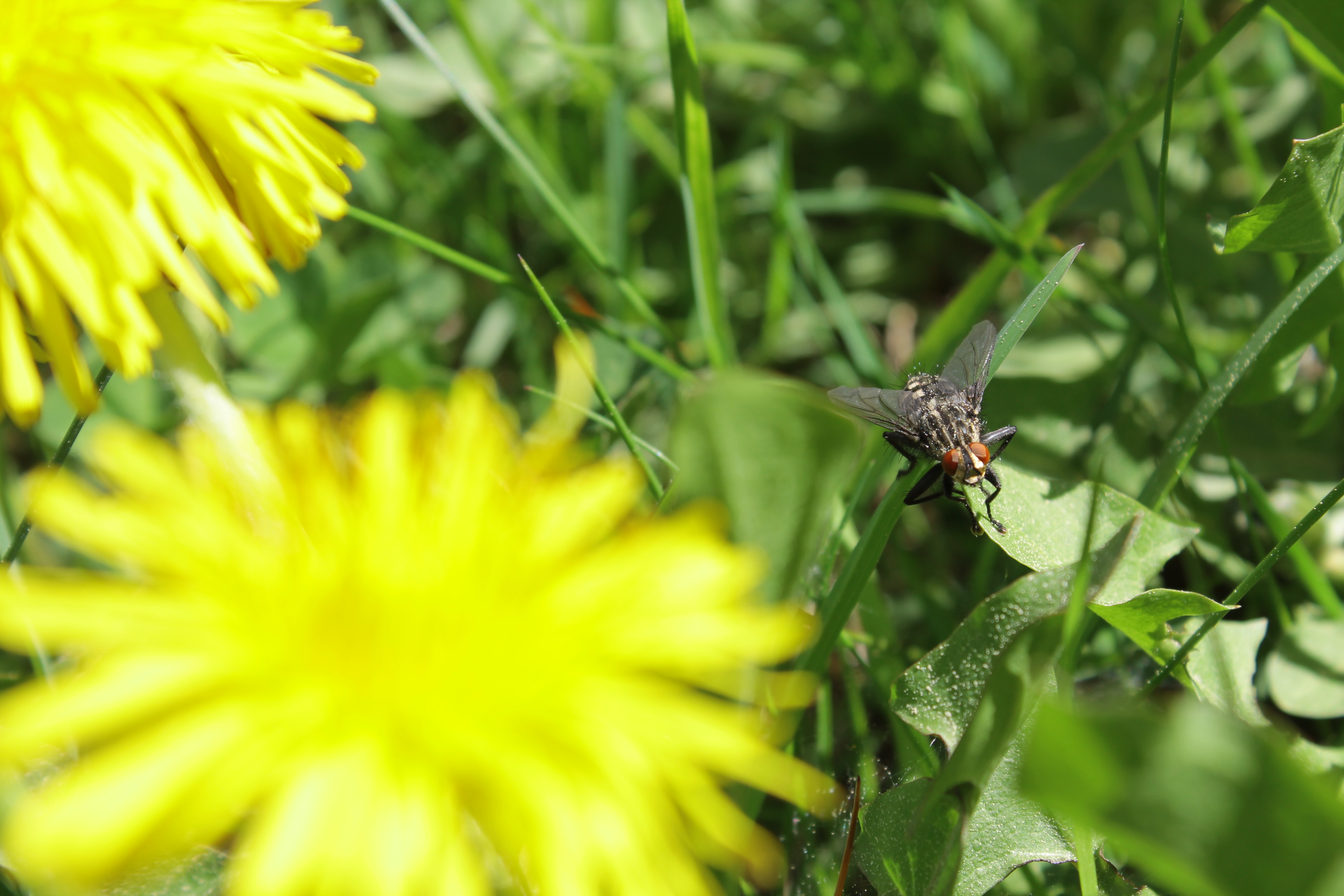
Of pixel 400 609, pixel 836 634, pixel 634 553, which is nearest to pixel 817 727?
pixel 836 634

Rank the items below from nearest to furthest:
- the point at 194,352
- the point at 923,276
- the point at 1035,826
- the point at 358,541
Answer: the point at 358,541, the point at 194,352, the point at 1035,826, the point at 923,276

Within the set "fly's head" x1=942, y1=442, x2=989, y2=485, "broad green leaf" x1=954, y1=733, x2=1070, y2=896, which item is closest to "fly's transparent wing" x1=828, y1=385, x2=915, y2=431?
"fly's head" x1=942, y1=442, x2=989, y2=485

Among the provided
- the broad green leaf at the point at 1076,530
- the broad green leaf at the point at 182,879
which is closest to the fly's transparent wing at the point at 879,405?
the broad green leaf at the point at 1076,530

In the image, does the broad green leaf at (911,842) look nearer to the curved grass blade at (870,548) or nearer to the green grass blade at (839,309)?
the curved grass blade at (870,548)

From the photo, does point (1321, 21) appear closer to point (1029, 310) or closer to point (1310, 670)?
point (1029, 310)

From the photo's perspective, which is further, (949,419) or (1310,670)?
(949,419)

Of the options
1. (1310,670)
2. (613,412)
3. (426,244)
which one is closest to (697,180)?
(426,244)

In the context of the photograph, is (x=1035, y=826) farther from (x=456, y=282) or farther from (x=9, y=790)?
(x=456, y=282)
